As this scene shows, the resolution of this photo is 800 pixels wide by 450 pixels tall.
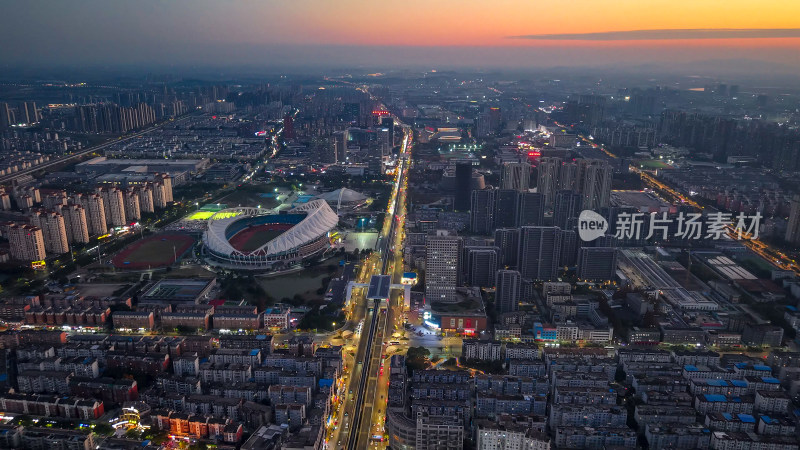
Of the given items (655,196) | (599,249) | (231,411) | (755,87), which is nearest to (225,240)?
(231,411)

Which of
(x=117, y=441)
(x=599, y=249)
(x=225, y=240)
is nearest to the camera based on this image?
(x=117, y=441)

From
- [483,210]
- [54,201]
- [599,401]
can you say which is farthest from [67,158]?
[599,401]

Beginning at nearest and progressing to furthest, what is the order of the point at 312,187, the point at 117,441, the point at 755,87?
the point at 117,441, the point at 755,87, the point at 312,187

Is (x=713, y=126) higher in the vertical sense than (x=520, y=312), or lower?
higher

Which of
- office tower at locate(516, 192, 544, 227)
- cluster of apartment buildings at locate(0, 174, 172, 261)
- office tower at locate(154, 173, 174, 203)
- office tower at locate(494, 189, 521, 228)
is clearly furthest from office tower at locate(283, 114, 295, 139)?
office tower at locate(516, 192, 544, 227)

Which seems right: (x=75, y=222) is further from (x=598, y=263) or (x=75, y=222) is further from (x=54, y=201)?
(x=598, y=263)

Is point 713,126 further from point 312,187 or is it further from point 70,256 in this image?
point 70,256

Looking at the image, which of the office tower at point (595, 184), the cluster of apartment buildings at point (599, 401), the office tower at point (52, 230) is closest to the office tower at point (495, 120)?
the office tower at point (595, 184)
